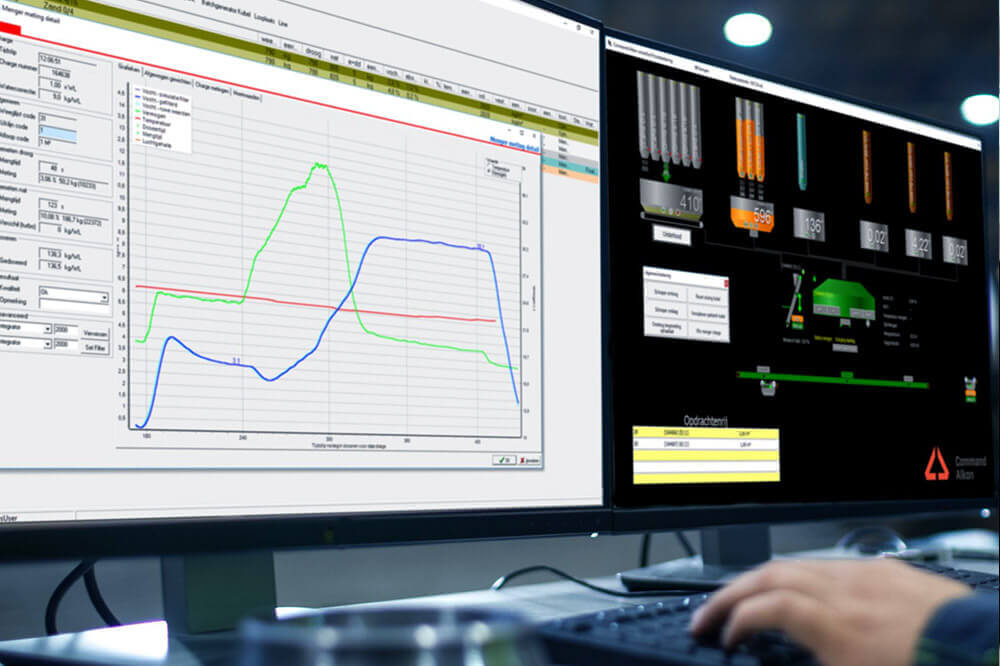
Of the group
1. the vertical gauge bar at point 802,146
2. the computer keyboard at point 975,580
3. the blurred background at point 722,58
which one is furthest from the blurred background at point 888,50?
the computer keyboard at point 975,580

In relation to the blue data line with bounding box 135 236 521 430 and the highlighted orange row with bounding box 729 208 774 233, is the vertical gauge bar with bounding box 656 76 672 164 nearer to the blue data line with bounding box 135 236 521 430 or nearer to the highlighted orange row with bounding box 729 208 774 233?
the highlighted orange row with bounding box 729 208 774 233

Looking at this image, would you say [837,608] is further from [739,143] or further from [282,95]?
[739,143]

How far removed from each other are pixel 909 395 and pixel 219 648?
0.80 meters

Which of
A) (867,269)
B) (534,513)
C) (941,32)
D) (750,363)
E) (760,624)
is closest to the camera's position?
(760,624)

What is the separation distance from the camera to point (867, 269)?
101cm

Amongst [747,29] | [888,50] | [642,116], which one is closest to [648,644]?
[642,116]

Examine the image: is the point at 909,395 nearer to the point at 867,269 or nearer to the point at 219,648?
the point at 867,269

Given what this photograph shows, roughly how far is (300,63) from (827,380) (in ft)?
2.04

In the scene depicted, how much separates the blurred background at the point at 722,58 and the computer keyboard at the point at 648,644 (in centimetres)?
40

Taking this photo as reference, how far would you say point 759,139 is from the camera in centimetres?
95

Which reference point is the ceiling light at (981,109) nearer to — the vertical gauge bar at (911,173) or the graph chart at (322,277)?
the vertical gauge bar at (911,173)

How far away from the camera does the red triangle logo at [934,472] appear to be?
1.05m

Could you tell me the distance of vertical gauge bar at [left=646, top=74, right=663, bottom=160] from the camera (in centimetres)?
86

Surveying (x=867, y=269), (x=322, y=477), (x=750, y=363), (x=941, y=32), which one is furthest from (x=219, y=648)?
(x=941, y=32)
